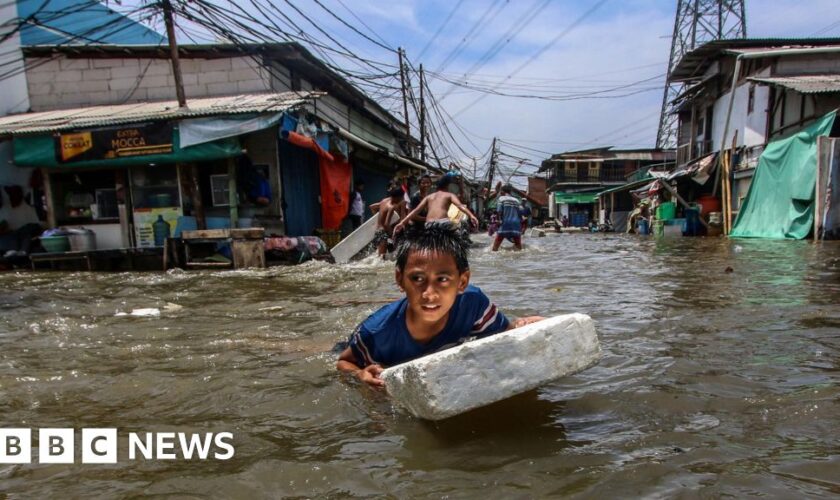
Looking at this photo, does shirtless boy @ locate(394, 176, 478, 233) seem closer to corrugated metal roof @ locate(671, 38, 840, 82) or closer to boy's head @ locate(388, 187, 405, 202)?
boy's head @ locate(388, 187, 405, 202)

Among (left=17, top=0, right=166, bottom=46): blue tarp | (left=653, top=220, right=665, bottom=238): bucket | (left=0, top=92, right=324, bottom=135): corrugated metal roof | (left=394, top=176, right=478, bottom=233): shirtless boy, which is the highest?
(left=17, top=0, right=166, bottom=46): blue tarp

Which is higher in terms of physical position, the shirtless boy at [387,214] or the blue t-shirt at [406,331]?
the shirtless boy at [387,214]

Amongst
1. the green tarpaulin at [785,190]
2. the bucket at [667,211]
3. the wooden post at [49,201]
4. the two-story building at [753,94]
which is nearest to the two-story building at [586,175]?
the two-story building at [753,94]

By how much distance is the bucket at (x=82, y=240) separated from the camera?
389 inches

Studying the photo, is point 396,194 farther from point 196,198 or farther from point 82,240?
point 82,240

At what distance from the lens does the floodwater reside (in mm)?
1508

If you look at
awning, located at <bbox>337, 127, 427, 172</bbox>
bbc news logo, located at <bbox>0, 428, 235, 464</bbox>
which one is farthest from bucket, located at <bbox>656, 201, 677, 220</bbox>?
bbc news logo, located at <bbox>0, 428, 235, 464</bbox>

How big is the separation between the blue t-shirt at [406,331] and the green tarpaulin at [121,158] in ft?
25.7

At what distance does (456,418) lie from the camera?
77.2 inches

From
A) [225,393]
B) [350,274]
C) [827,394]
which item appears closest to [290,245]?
[350,274]

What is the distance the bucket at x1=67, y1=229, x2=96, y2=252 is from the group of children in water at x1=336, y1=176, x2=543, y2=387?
32.2 ft

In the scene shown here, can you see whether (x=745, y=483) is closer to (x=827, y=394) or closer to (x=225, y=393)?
(x=827, y=394)

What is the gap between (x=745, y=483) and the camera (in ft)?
4.59

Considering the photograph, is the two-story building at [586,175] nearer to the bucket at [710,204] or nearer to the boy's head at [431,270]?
the bucket at [710,204]
